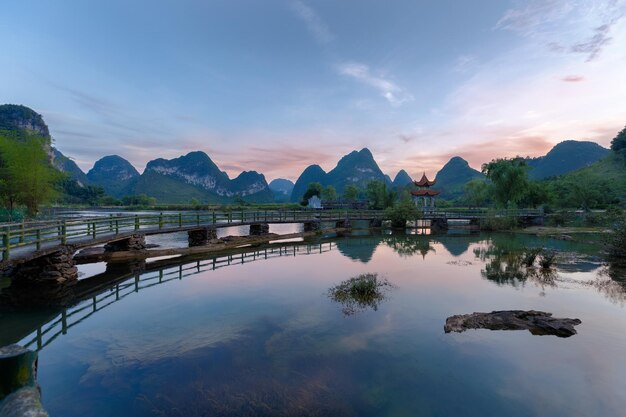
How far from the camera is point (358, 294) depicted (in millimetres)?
14078

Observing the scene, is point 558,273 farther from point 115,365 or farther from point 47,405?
point 47,405

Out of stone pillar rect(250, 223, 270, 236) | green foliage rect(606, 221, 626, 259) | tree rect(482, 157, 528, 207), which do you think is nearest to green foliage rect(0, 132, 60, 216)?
stone pillar rect(250, 223, 270, 236)

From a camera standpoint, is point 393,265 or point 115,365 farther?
point 393,265

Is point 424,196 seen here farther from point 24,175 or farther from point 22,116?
point 22,116

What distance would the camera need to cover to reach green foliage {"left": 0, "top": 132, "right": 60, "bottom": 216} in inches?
1163

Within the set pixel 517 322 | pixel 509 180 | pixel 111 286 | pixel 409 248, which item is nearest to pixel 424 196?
pixel 509 180

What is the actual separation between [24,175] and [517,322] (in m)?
39.4

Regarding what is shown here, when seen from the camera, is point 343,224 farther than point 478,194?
No

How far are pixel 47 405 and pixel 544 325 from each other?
45.1 ft

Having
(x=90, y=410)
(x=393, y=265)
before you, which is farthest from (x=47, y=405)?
(x=393, y=265)

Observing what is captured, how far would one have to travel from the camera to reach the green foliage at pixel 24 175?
96.9 feet

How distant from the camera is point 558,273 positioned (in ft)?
60.4

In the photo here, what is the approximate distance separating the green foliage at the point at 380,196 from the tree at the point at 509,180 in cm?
2280

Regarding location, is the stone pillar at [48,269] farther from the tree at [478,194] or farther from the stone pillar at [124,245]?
the tree at [478,194]
